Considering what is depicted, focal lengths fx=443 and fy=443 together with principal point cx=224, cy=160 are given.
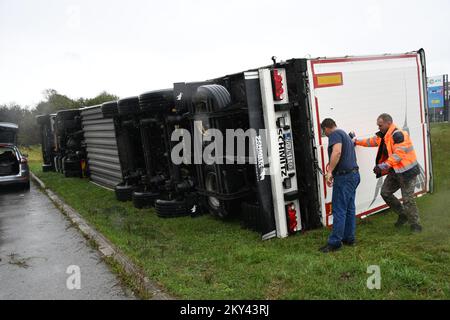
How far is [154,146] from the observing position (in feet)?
29.7

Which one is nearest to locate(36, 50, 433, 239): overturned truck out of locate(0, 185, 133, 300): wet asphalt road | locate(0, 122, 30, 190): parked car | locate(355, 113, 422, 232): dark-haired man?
locate(355, 113, 422, 232): dark-haired man

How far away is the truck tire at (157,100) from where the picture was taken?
7766mm

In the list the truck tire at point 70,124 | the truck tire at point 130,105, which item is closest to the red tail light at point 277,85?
the truck tire at point 130,105

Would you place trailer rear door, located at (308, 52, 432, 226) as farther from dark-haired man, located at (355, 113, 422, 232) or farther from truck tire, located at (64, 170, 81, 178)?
truck tire, located at (64, 170, 81, 178)

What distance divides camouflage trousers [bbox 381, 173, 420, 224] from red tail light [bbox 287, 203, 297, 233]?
1.35m

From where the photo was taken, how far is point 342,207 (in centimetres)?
541

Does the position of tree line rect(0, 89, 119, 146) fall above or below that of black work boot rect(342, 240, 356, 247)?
above

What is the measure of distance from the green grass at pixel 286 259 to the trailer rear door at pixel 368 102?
0.49m

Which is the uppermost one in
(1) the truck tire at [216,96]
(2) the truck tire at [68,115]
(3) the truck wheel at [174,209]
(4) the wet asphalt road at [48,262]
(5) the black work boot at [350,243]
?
(2) the truck tire at [68,115]

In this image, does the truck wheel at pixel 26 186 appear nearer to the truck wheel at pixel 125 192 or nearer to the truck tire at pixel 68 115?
the truck tire at pixel 68 115

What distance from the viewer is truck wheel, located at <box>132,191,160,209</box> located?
29.7 ft

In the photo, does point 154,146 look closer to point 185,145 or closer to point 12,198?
point 185,145
